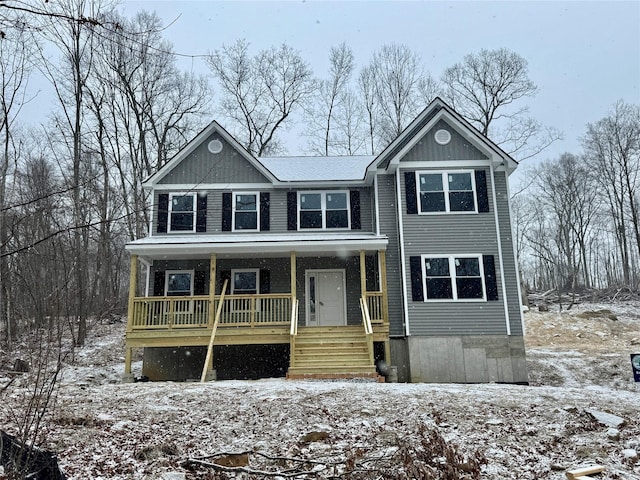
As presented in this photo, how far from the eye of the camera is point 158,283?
608 inches

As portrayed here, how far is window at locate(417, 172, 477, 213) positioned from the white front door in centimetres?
346

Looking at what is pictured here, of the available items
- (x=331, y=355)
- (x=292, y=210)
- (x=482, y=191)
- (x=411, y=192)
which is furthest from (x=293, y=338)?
(x=482, y=191)

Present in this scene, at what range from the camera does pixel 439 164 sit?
48.5 ft

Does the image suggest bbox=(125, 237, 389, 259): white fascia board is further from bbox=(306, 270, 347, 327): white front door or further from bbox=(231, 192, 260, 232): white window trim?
bbox=(231, 192, 260, 232): white window trim

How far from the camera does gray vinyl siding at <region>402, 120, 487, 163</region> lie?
14.9 metres

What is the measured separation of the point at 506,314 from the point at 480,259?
5.41ft

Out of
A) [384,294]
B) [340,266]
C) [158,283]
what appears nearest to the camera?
[384,294]

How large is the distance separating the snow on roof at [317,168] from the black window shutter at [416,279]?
3598 mm

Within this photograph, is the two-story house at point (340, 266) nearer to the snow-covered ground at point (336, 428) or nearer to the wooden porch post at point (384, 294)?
the wooden porch post at point (384, 294)

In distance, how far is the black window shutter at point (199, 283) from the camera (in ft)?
50.6

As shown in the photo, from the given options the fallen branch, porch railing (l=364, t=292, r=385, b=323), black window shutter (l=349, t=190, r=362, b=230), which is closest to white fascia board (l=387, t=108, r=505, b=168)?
black window shutter (l=349, t=190, r=362, b=230)

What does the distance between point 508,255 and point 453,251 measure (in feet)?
5.35

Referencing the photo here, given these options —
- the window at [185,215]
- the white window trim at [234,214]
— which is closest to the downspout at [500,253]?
the white window trim at [234,214]

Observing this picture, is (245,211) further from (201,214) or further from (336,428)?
(336,428)
